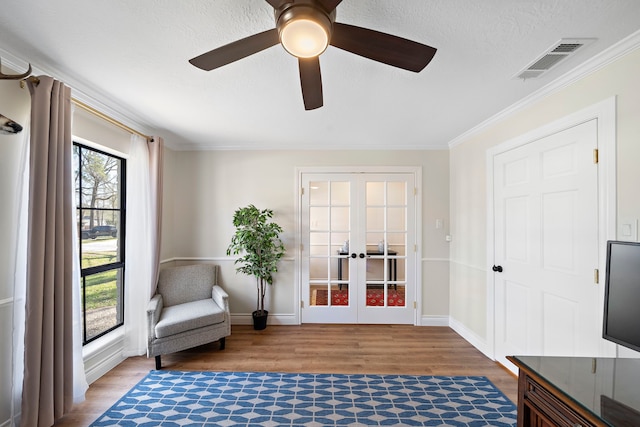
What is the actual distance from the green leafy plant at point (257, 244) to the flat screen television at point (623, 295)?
3069mm

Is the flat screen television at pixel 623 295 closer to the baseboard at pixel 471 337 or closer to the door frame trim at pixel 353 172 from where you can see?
the baseboard at pixel 471 337

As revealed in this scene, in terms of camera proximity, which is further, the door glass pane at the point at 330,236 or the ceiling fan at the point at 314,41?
the door glass pane at the point at 330,236

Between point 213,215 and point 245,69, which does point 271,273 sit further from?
point 245,69

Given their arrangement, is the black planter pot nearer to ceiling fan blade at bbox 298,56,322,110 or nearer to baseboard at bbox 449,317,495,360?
baseboard at bbox 449,317,495,360

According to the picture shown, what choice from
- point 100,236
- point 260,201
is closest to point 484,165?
point 260,201

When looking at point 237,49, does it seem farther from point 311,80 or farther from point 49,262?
point 49,262

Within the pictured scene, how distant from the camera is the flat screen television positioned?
1241 mm

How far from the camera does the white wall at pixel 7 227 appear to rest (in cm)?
183

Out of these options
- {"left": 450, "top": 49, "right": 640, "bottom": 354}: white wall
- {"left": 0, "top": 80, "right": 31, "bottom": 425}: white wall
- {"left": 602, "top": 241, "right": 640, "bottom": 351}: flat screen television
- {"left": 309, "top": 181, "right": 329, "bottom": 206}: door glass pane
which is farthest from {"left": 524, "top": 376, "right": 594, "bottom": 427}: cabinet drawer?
{"left": 309, "top": 181, "right": 329, "bottom": 206}: door glass pane

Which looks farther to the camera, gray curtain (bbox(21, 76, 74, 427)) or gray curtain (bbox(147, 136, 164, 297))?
gray curtain (bbox(147, 136, 164, 297))

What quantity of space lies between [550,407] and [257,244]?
121 inches

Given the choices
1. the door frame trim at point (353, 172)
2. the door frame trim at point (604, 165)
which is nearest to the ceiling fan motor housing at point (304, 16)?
the door frame trim at point (604, 165)

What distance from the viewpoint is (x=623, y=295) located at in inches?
50.6

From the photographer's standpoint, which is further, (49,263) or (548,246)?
(548,246)
